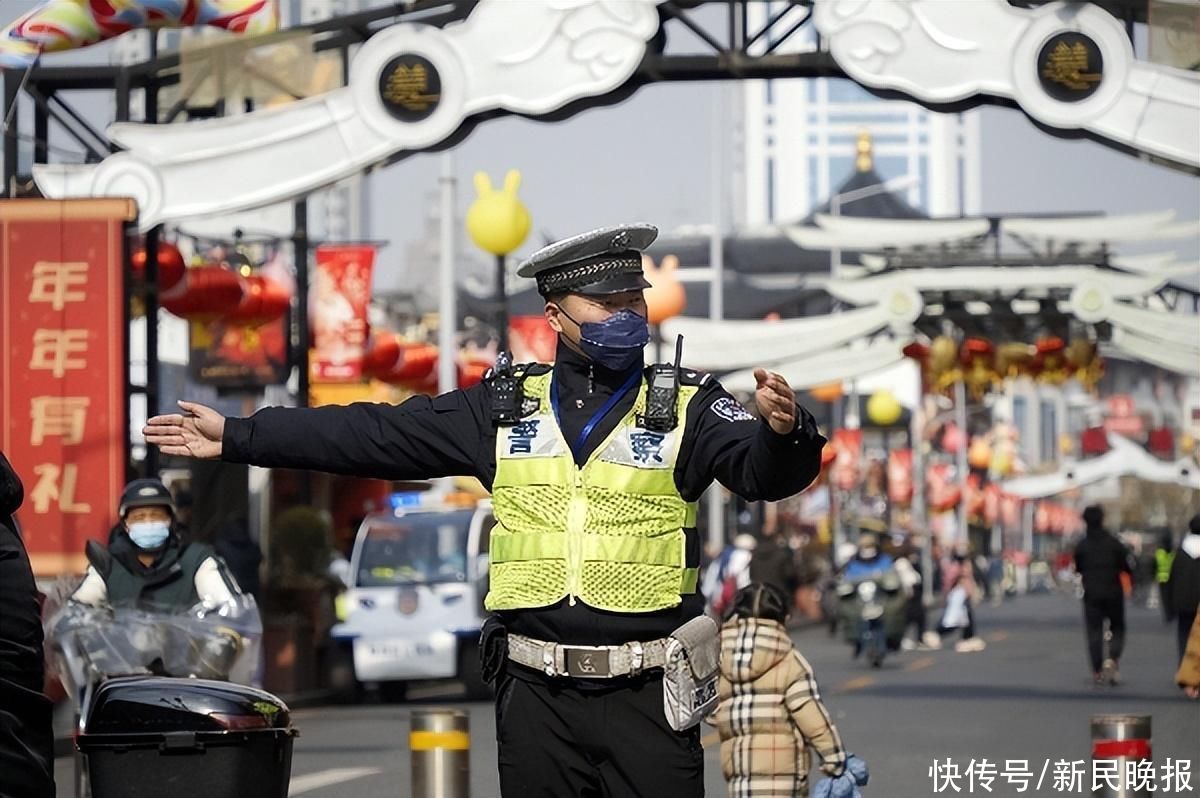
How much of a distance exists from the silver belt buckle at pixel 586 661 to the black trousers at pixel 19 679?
1.18m

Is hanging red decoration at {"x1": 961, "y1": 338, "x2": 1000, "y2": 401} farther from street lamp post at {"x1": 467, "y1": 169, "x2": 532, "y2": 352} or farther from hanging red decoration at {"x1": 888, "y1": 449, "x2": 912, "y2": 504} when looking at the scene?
hanging red decoration at {"x1": 888, "y1": 449, "x2": 912, "y2": 504}

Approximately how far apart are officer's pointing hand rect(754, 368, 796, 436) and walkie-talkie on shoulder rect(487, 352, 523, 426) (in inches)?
30.4

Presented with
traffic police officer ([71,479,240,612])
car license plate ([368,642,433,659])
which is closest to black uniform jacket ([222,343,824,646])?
traffic police officer ([71,479,240,612])

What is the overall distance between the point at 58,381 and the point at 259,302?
6.52m

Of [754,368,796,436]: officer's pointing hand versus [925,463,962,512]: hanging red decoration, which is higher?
[754,368,796,436]: officer's pointing hand

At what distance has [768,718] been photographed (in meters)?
Answer: 9.42

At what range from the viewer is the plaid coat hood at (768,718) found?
9375mm

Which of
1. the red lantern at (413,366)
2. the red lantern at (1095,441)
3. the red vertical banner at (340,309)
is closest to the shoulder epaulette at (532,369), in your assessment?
the red vertical banner at (340,309)

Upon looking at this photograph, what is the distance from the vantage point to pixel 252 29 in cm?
1869

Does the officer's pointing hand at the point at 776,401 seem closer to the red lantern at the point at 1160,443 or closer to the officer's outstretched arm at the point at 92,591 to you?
the officer's outstretched arm at the point at 92,591

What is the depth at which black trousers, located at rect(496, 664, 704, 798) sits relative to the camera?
586 cm

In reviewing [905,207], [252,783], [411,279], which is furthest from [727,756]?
[411,279]

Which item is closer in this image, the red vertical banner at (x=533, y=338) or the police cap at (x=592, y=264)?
the police cap at (x=592, y=264)

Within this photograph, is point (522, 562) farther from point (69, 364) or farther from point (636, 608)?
point (69, 364)
